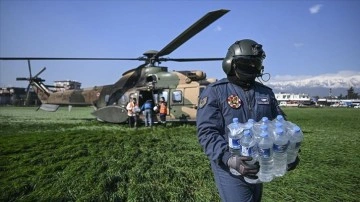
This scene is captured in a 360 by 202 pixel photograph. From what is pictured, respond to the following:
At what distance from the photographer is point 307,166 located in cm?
748

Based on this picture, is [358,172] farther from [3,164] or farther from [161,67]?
[161,67]

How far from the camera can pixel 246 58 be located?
3.14 metres

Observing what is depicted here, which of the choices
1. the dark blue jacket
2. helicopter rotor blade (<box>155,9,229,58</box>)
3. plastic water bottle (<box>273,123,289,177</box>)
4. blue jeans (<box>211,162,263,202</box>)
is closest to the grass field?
blue jeans (<box>211,162,263,202</box>)

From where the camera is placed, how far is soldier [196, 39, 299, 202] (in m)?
2.94

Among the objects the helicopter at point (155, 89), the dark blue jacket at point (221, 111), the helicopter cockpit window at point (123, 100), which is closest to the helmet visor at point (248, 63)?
the dark blue jacket at point (221, 111)

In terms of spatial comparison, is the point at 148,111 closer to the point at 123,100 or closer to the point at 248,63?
the point at 123,100

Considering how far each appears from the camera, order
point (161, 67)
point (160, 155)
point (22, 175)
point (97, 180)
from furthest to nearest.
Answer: point (161, 67)
point (160, 155)
point (22, 175)
point (97, 180)

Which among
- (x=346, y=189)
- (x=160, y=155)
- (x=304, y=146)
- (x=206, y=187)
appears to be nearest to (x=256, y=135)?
(x=206, y=187)

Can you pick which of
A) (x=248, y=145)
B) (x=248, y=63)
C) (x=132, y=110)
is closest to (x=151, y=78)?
(x=132, y=110)

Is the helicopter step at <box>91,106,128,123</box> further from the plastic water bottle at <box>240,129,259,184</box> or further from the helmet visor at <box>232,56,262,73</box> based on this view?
the plastic water bottle at <box>240,129,259,184</box>

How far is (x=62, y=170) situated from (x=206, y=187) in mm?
3130

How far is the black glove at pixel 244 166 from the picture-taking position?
2525 millimetres

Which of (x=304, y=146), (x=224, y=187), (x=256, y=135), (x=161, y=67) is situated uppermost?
(x=161, y=67)

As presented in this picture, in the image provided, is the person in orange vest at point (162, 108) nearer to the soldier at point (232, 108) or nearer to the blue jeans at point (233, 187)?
the soldier at point (232, 108)
